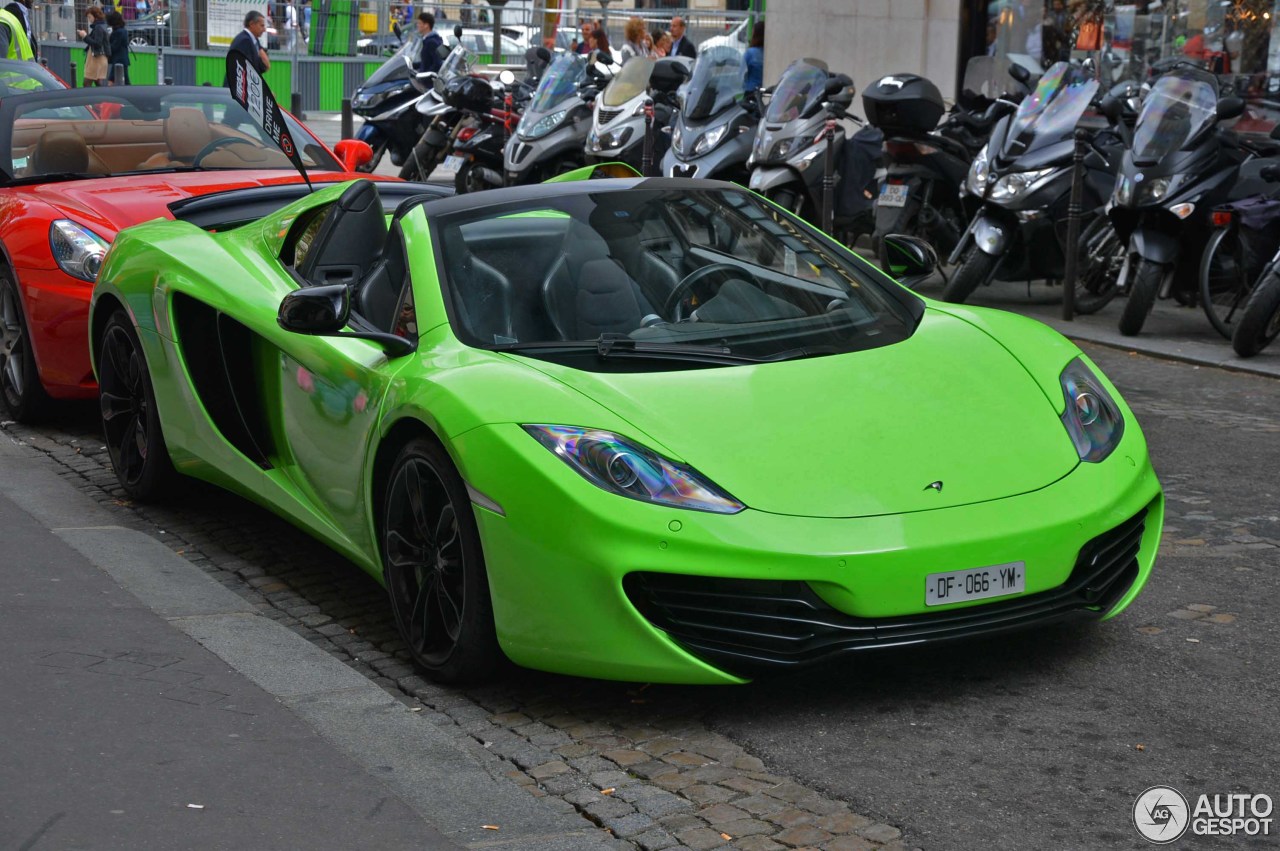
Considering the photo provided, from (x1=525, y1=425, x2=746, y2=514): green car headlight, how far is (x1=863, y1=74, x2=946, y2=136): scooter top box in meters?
8.16

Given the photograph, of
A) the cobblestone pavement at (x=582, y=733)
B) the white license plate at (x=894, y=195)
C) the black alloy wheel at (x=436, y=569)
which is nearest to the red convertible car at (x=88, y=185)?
the cobblestone pavement at (x=582, y=733)

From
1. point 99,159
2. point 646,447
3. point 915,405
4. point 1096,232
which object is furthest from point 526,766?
point 1096,232

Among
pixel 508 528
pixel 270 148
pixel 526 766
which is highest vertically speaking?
pixel 270 148

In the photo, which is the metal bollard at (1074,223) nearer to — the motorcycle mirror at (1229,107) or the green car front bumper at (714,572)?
the motorcycle mirror at (1229,107)

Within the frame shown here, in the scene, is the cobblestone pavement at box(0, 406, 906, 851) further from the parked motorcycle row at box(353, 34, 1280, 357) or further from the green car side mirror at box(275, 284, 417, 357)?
the parked motorcycle row at box(353, 34, 1280, 357)

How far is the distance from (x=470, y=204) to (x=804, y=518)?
5.69ft

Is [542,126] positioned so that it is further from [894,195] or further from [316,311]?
[316,311]

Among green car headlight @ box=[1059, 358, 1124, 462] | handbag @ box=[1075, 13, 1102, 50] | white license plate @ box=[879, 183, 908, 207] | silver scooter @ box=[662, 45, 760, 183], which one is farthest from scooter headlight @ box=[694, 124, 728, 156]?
green car headlight @ box=[1059, 358, 1124, 462]

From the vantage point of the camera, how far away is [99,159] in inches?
350

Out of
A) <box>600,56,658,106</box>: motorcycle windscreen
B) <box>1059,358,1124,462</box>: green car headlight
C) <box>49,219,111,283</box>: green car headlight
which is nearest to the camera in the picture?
<box>1059,358,1124,462</box>: green car headlight

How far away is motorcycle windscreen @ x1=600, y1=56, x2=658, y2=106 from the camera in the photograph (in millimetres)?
15734

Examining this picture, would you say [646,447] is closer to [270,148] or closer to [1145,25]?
[270,148]

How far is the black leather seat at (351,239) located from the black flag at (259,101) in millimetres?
837

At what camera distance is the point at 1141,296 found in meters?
10.2
